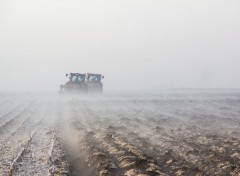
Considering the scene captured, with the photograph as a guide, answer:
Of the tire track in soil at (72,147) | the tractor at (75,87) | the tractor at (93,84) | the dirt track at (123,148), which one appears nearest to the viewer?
the dirt track at (123,148)

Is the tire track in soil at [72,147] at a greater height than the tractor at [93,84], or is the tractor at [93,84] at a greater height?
the tractor at [93,84]

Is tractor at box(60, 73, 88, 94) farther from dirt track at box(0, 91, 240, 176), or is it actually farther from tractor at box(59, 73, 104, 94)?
dirt track at box(0, 91, 240, 176)

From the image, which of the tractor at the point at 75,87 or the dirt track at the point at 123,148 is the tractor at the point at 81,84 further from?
the dirt track at the point at 123,148

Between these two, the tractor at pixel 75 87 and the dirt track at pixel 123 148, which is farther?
the tractor at pixel 75 87

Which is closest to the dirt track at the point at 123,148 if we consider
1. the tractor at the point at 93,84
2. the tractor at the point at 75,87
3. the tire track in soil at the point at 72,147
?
the tire track in soil at the point at 72,147

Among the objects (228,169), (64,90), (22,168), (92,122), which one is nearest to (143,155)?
(228,169)

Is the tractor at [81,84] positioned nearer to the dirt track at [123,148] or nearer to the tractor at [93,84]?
the tractor at [93,84]

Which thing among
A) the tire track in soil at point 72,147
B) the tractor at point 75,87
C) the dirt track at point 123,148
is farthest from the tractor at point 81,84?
the dirt track at point 123,148

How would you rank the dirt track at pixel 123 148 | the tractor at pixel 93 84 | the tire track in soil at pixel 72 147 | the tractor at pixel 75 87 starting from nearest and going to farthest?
the dirt track at pixel 123 148
the tire track in soil at pixel 72 147
the tractor at pixel 75 87
the tractor at pixel 93 84

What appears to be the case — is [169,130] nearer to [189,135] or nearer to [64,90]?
[189,135]

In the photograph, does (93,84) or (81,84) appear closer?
(81,84)

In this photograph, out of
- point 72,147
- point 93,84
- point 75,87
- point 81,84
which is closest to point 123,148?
point 72,147

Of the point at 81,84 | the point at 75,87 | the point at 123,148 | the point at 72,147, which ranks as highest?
the point at 81,84

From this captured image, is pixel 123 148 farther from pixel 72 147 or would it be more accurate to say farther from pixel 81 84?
pixel 81 84
